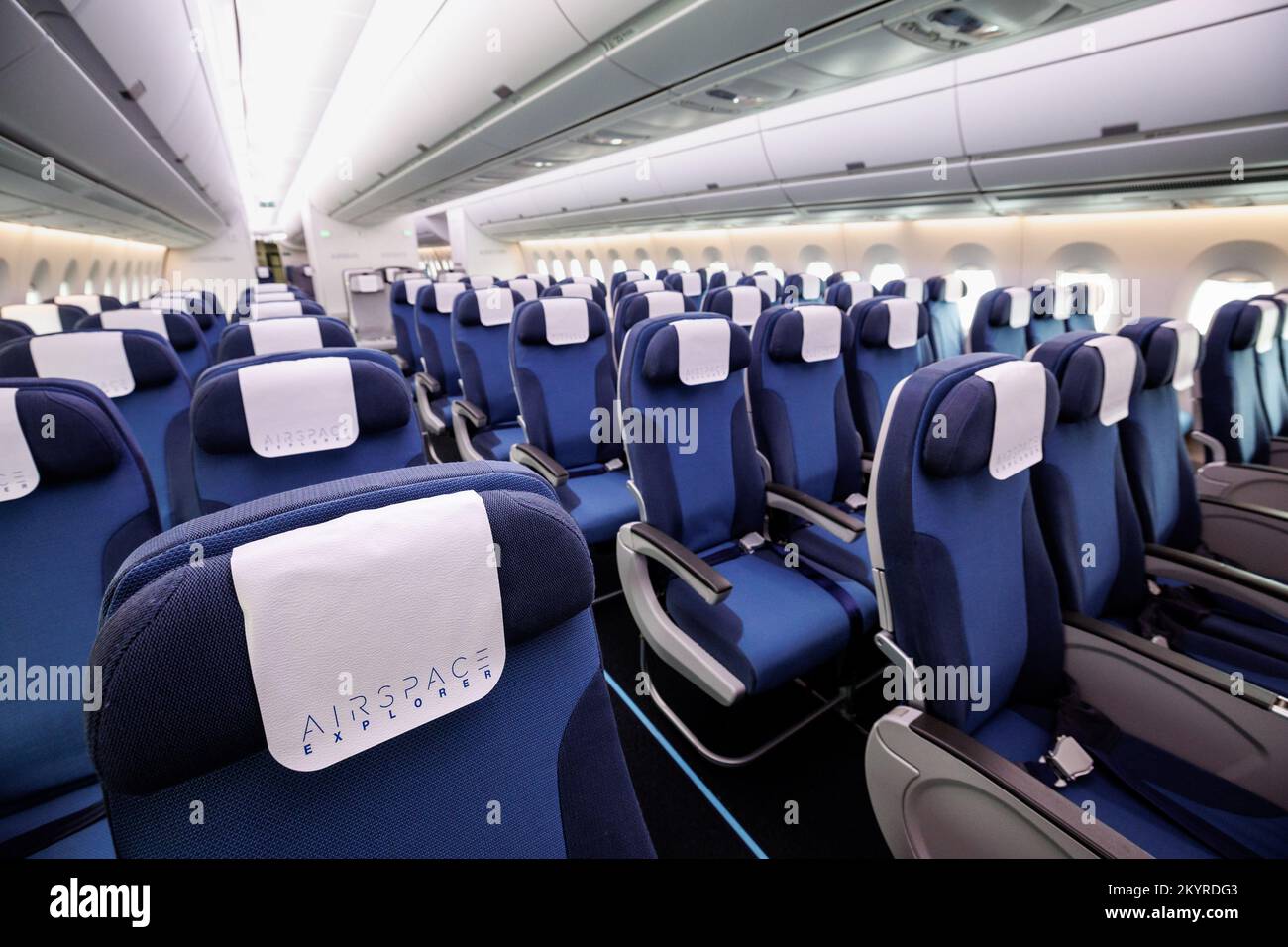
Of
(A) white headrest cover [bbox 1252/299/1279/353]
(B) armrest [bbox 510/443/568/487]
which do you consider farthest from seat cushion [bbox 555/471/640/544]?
(A) white headrest cover [bbox 1252/299/1279/353]

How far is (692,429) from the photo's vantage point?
2363 mm

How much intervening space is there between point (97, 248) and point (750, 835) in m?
12.9

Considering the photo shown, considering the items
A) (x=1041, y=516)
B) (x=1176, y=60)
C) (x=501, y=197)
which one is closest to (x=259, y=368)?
(x=1041, y=516)

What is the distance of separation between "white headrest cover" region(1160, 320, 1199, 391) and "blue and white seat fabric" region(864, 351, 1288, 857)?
1.24 m

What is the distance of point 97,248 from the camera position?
31.2 ft

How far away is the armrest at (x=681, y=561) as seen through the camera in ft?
5.88

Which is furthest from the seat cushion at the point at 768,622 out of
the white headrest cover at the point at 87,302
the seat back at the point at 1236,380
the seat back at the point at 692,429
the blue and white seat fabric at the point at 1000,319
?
the white headrest cover at the point at 87,302

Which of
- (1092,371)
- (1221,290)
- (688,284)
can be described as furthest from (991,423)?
(688,284)

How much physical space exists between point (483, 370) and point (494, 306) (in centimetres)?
46

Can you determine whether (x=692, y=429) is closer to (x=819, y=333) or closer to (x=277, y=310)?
(x=819, y=333)

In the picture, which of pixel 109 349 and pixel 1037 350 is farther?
pixel 109 349

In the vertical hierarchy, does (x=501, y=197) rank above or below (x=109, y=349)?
above
